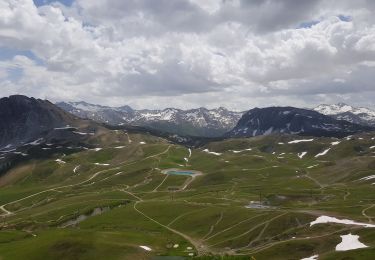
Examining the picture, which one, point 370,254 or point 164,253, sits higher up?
point 370,254

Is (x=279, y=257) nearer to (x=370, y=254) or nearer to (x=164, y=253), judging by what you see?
(x=370, y=254)

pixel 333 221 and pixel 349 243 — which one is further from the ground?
pixel 333 221

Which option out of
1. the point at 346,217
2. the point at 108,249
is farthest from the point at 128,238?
the point at 346,217

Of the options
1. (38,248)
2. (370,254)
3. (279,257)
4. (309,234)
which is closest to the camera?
(370,254)

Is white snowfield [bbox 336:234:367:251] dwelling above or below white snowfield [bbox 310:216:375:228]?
below

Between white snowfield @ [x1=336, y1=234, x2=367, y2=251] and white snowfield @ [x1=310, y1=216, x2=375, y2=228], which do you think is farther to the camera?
white snowfield @ [x1=310, y1=216, x2=375, y2=228]

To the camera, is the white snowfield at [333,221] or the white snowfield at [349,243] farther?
the white snowfield at [333,221]

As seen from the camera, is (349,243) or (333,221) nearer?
(349,243)

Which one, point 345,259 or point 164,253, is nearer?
point 345,259
